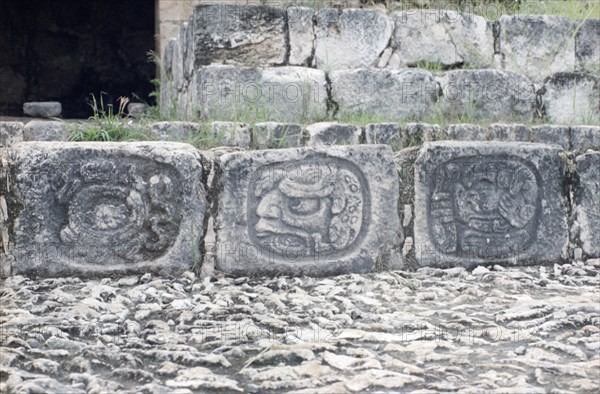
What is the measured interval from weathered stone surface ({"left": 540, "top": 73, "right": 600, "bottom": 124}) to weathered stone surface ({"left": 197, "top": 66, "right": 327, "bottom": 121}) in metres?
1.22

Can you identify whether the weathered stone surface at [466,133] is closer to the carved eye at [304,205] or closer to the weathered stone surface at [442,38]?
the weathered stone surface at [442,38]

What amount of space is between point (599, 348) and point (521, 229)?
1.25 metres

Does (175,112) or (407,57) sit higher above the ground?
(407,57)

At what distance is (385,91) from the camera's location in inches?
160

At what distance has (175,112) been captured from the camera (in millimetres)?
4238

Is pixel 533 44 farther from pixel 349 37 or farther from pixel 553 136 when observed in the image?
pixel 349 37

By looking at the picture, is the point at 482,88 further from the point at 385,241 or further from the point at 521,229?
the point at 385,241

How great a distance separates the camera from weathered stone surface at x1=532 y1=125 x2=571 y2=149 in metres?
3.88

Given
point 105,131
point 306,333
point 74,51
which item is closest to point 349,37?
point 105,131

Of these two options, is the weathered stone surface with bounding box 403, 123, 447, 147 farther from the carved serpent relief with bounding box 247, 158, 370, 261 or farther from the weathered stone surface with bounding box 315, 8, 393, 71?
the weathered stone surface with bounding box 315, 8, 393, 71

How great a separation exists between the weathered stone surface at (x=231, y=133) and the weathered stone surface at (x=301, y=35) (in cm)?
68

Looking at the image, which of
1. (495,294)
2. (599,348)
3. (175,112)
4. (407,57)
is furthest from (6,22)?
(599,348)

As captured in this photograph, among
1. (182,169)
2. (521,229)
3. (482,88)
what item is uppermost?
(482,88)

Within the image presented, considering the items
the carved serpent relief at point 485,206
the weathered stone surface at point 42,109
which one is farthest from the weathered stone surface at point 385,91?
the weathered stone surface at point 42,109
